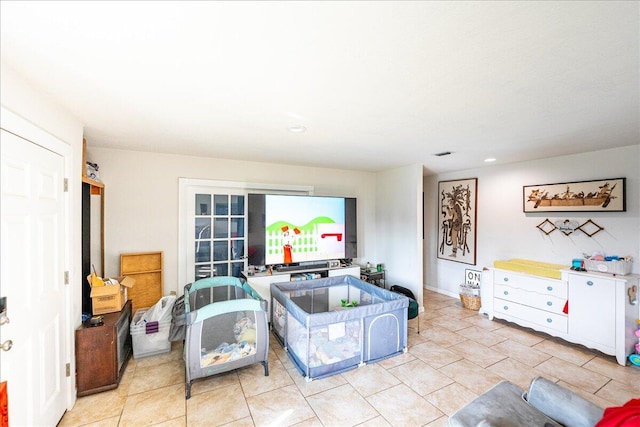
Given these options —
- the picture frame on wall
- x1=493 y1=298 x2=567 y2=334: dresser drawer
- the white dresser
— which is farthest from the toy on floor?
the picture frame on wall

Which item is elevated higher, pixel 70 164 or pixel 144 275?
pixel 70 164

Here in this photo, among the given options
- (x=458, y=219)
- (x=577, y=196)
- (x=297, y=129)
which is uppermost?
(x=297, y=129)

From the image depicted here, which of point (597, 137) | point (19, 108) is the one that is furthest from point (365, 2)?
point (597, 137)

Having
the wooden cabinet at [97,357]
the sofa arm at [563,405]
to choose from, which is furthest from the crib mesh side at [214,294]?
the sofa arm at [563,405]

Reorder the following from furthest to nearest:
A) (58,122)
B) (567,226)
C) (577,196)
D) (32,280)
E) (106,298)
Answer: (567,226)
(577,196)
(106,298)
(58,122)
(32,280)

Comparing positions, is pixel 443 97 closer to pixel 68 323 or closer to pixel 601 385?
pixel 601 385

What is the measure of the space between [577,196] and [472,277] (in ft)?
6.09

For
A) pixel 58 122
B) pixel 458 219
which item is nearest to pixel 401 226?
pixel 458 219

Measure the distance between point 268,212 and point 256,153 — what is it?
0.83 metres

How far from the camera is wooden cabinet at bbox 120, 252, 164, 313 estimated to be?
127 inches

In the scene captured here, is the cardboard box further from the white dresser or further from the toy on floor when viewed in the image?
the toy on floor

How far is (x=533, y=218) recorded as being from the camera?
3.91 meters

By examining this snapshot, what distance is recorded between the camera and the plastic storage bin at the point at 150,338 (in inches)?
111

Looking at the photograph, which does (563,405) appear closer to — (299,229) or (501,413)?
(501,413)
